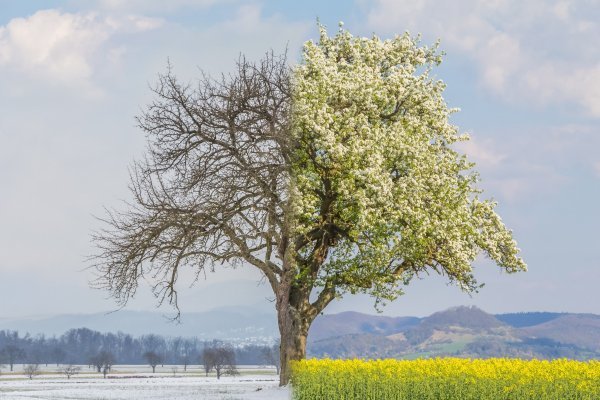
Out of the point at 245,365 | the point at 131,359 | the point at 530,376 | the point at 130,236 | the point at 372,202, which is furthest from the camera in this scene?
the point at 131,359

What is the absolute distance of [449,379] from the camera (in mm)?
23312

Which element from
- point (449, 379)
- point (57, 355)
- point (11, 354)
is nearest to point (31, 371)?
point (11, 354)

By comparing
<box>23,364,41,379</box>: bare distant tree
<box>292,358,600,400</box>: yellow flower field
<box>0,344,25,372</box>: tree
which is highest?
<box>0,344,25,372</box>: tree

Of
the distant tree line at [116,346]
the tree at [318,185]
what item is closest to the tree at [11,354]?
the distant tree line at [116,346]

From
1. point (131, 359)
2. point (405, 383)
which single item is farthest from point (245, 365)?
point (405, 383)

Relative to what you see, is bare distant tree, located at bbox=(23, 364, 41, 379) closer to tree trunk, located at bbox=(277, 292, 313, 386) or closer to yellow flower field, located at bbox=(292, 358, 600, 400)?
tree trunk, located at bbox=(277, 292, 313, 386)

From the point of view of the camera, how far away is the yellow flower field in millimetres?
21656

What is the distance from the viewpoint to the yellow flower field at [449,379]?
71.1 ft

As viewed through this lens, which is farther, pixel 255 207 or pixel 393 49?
pixel 393 49

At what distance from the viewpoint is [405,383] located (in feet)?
78.9

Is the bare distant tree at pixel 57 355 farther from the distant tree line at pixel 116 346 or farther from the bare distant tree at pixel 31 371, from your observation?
the bare distant tree at pixel 31 371

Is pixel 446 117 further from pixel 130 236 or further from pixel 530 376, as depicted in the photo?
pixel 530 376

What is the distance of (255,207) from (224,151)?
114 inches

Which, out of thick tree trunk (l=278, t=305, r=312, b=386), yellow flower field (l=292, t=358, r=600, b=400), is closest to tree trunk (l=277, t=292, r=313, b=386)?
thick tree trunk (l=278, t=305, r=312, b=386)
